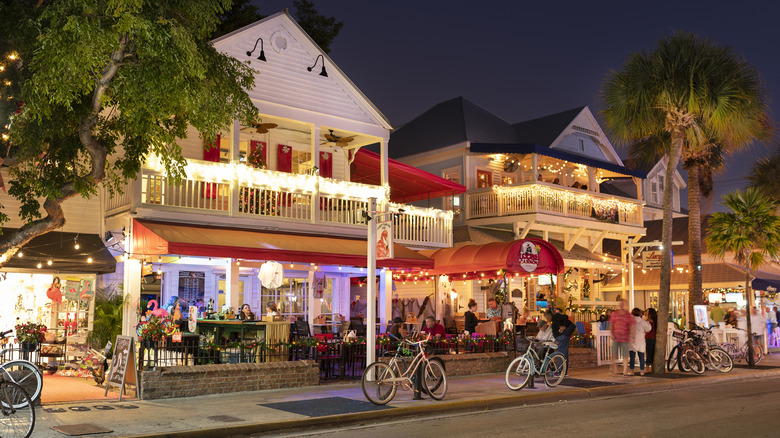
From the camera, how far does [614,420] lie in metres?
10.5

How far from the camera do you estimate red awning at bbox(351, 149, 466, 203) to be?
21234mm

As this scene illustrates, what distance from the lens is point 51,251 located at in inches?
623

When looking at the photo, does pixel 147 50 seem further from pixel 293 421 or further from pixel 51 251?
pixel 51 251

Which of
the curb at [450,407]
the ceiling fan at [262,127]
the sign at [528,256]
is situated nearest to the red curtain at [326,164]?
the ceiling fan at [262,127]

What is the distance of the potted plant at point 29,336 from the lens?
1420 cm

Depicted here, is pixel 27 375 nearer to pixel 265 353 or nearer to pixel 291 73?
pixel 265 353

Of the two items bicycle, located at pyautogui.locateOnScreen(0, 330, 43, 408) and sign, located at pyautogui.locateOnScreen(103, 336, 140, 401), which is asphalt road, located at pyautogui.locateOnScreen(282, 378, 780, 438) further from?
bicycle, located at pyautogui.locateOnScreen(0, 330, 43, 408)

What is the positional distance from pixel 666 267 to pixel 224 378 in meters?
10.9

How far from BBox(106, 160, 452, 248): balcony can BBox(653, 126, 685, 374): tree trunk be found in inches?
253

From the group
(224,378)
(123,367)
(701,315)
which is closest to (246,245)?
(224,378)

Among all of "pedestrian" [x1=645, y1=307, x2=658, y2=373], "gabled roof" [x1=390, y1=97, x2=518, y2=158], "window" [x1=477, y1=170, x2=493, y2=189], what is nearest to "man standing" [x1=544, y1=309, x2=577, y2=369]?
"pedestrian" [x1=645, y1=307, x2=658, y2=373]

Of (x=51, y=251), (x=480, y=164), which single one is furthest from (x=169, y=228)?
(x=480, y=164)

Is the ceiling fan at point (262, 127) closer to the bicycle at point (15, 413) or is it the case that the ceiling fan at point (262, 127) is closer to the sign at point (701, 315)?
the bicycle at point (15, 413)

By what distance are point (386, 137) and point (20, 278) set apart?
9.70 meters
